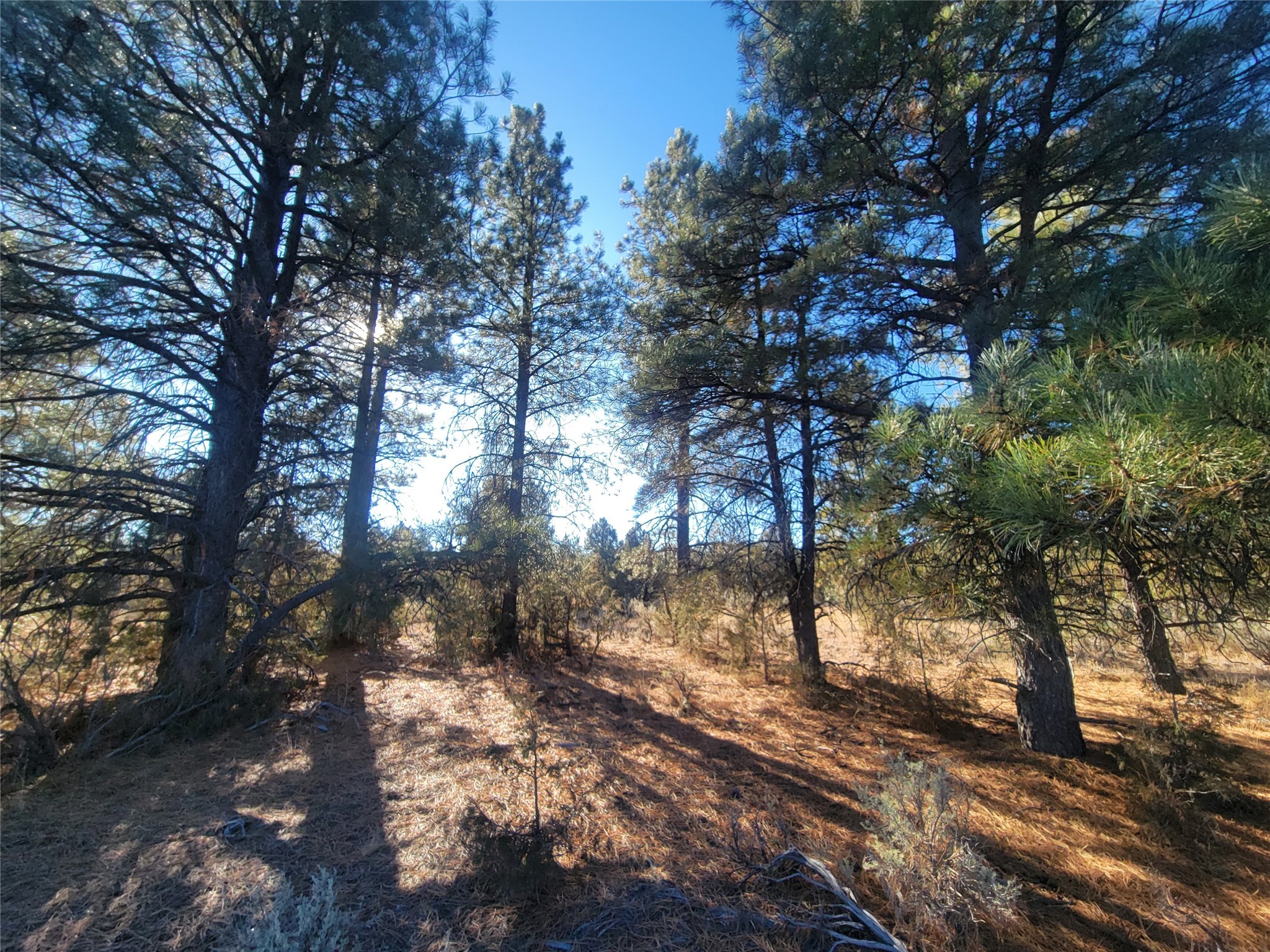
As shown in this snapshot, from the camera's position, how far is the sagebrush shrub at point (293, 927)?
1997 millimetres

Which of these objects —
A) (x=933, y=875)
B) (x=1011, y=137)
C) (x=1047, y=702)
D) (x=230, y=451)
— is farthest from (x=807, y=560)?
(x=230, y=451)

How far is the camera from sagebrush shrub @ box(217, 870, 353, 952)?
1997mm

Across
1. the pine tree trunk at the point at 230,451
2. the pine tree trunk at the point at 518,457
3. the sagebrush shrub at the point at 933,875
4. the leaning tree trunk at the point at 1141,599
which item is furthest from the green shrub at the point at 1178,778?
the pine tree trunk at the point at 230,451

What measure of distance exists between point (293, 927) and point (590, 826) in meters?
1.86

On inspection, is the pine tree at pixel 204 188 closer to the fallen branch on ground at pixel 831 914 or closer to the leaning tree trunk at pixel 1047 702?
the fallen branch on ground at pixel 831 914

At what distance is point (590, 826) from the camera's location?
11.9ft

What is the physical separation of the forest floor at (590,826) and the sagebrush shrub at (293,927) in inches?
6.7

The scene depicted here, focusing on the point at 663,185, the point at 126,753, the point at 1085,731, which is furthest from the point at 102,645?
the point at 663,185

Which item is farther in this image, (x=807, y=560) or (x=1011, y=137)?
(x=807, y=560)

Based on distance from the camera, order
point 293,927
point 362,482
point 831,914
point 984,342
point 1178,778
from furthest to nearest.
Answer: point 362,482 → point 984,342 → point 1178,778 → point 831,914 → point 293,927

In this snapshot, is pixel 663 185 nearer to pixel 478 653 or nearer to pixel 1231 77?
pixel 1231 77

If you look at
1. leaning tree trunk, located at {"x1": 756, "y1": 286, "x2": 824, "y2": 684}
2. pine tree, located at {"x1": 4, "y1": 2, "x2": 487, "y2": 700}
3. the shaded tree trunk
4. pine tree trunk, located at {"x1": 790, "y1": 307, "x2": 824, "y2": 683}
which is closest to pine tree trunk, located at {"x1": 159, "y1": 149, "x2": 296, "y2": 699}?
pine tree, located at {"x1": 4, "y1": 2, "x2": 487, "y2": 700}

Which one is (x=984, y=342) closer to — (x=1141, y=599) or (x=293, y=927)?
(x=1141, y=599)

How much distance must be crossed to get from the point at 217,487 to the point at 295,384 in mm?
1560
